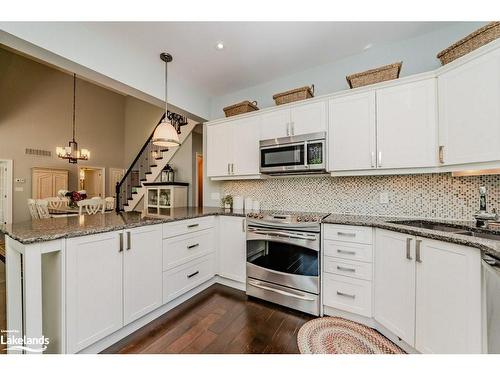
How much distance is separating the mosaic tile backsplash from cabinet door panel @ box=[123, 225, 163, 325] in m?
1.60

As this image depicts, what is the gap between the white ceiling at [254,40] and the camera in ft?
6.56

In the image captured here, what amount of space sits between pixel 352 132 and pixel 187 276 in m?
2.31

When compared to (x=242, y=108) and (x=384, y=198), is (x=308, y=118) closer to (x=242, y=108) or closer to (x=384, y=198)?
(x=242, y=108)

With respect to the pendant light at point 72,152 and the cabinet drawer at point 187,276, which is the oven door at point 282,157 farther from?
the pendant light at point 72,152

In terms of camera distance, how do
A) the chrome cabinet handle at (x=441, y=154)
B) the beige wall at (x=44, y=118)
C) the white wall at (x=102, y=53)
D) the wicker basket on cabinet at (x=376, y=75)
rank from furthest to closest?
the beige wall at (x=44, y=118) < the wicker basket on cabinet at (x=376, y=75) < the chrome cabinet handle at (x=441, y=154) < the white wall at (x=102, y=53)

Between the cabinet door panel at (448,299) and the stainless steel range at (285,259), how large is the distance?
2.58ft

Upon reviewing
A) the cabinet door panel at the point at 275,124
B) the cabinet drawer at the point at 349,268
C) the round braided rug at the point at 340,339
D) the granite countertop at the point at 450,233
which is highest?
the cabinet door panel at the point at 275,124

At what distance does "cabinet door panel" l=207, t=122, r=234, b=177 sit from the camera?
9.82 ft

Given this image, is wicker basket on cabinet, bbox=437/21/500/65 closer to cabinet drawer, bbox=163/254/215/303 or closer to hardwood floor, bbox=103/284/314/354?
hardwood floor, bbox=103/284/314/354

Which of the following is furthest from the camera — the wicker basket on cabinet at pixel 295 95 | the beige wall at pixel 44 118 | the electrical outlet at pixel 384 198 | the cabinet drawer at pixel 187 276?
the beige wall at pixel 44 118

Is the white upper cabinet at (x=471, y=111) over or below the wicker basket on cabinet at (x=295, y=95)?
below

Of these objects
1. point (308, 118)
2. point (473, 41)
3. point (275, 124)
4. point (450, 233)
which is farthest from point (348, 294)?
point (473, 41)

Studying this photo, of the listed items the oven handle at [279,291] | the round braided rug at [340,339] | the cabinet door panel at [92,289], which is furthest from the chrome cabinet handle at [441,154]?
the cabinet door panel at [92,289]
